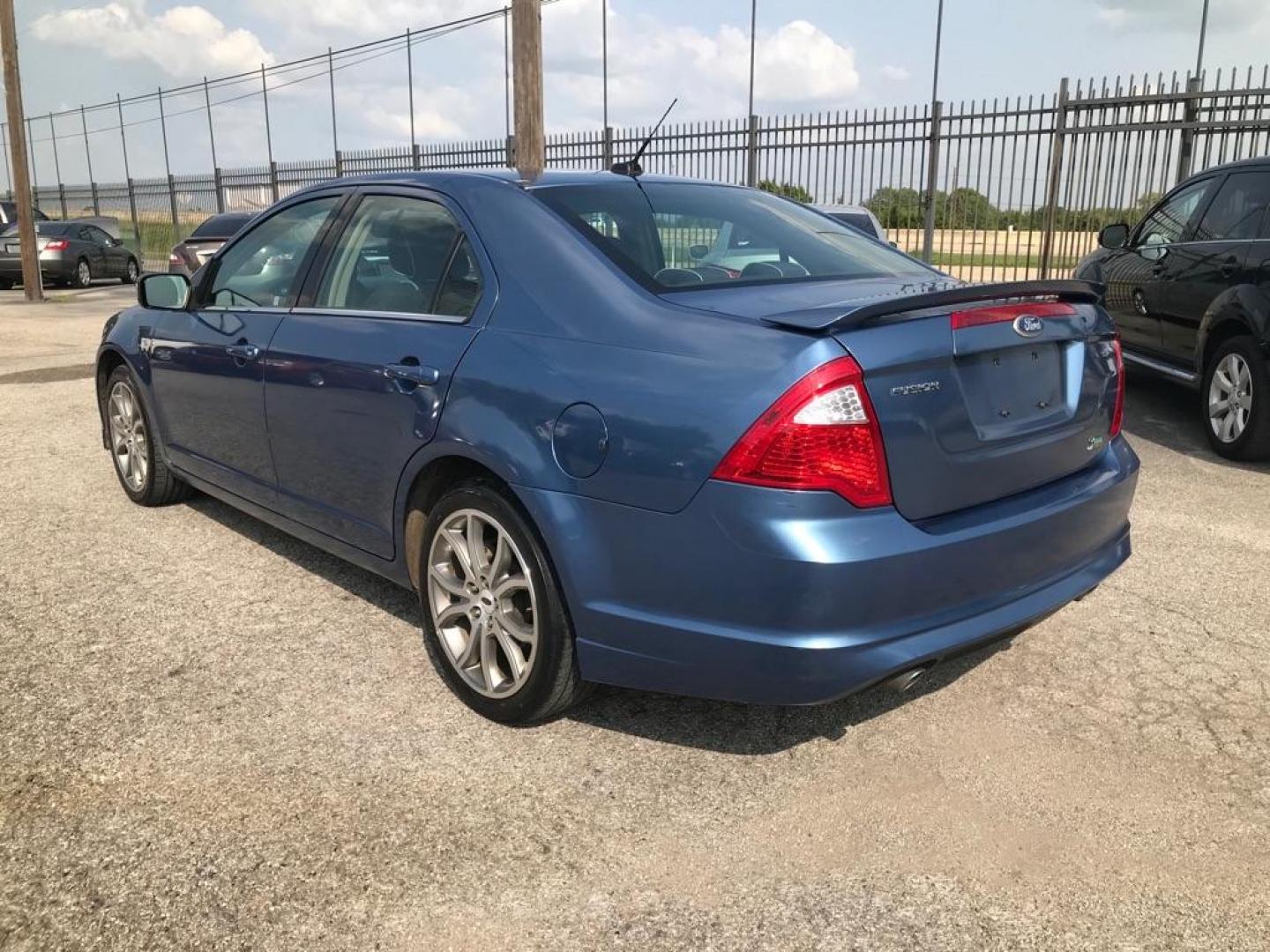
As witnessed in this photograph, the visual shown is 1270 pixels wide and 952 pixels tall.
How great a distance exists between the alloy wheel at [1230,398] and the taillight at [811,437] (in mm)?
4762

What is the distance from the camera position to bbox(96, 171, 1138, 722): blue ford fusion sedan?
8.07ft

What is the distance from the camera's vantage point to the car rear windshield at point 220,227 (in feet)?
46.3

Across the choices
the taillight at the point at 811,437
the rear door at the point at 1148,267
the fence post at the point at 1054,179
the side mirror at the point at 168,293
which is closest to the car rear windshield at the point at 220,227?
the side mirror at the point at 168,293

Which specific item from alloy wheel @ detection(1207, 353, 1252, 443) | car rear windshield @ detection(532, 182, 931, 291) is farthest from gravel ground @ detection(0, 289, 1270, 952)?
alloy wheel @ detection(1207, 353, 1252, 443)

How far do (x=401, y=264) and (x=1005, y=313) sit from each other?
1.92 meters

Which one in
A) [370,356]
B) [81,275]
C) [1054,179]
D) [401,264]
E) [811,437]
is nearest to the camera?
[811,437]

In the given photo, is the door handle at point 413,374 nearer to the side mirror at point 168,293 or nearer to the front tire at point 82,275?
the side mirror at point 168,293

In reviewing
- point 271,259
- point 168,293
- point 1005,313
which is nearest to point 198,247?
point 168,293

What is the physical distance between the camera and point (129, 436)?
216 inches

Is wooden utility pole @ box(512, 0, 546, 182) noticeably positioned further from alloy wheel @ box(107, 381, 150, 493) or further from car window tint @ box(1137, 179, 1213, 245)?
alloy wheel @ box(107, 381, 150, 493)

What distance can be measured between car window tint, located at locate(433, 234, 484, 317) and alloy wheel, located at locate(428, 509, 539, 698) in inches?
24.3

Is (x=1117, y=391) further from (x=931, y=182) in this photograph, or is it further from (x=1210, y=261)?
(x=931, y=182)

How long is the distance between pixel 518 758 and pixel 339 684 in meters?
0.78

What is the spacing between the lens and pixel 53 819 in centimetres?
268
